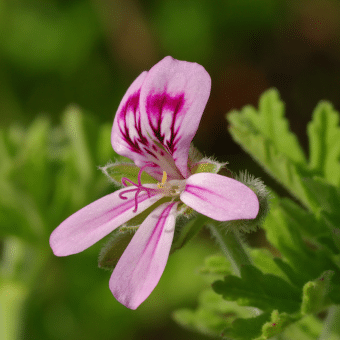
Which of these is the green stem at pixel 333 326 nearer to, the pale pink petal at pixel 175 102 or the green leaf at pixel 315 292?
the green leaf at pixel 315 292

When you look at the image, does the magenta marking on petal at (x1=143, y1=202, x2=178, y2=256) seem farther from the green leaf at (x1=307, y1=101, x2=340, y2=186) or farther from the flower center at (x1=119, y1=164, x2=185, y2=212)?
the green leaf at (x1=307, y1=101, x2=340, y2=186)

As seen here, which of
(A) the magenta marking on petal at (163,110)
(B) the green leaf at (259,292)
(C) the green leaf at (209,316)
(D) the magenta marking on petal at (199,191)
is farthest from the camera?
(C) the green leaf at (209,316)

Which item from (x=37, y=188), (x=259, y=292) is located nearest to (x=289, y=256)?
(x=259, y=292)

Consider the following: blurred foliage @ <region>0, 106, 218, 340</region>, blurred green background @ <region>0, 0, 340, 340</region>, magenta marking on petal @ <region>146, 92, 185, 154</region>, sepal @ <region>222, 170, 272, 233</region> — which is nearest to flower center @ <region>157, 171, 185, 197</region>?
magenta marking on petal @ <region>146, 92, 185, 154</region>

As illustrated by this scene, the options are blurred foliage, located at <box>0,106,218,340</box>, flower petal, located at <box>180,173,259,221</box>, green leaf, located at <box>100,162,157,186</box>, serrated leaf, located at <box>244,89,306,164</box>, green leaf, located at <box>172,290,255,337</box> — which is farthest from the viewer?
blurred foliage, located at <box>0,106,218,340</box>

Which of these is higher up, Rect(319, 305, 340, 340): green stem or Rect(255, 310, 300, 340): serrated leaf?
Rect(255, 310, 300, 340): serrated leaf

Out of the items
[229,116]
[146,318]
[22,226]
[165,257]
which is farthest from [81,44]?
[165,257]

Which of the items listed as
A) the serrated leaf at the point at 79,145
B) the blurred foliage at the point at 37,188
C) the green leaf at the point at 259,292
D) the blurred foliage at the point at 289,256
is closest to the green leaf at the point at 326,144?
the blurred foliage at the point at 289,256
